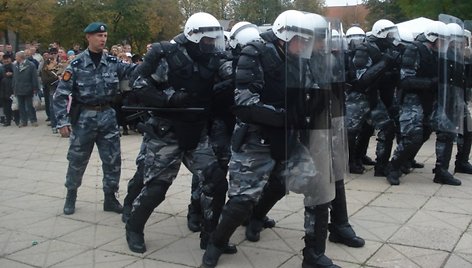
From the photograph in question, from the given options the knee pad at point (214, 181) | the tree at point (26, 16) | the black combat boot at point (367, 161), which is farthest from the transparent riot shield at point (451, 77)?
the tree at point (26, 16)

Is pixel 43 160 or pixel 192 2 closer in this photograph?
pixel 43 160

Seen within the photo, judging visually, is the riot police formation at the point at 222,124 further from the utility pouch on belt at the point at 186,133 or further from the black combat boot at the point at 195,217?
the utility pouch on belt at the point at 186,133

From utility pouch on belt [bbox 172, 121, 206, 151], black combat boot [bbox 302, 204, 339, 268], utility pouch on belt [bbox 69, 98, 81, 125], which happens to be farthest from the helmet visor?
utility pouch on belt [bbox 69, 98, 81, 125]

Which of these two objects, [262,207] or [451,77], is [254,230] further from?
[451,77]

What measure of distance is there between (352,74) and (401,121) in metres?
0.98

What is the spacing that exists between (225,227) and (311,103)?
1.18 m

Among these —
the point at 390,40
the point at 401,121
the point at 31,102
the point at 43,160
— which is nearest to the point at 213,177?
the point at 401,121

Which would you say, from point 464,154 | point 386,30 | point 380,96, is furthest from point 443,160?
point 386,30

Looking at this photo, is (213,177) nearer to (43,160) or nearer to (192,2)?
(43,160)

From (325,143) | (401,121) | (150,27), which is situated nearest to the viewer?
(325,143)

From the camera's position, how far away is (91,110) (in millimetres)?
5773

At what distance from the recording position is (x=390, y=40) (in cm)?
738

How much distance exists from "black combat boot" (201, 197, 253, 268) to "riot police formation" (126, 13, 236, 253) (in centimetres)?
25

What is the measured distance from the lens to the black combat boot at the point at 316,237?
4.09m
